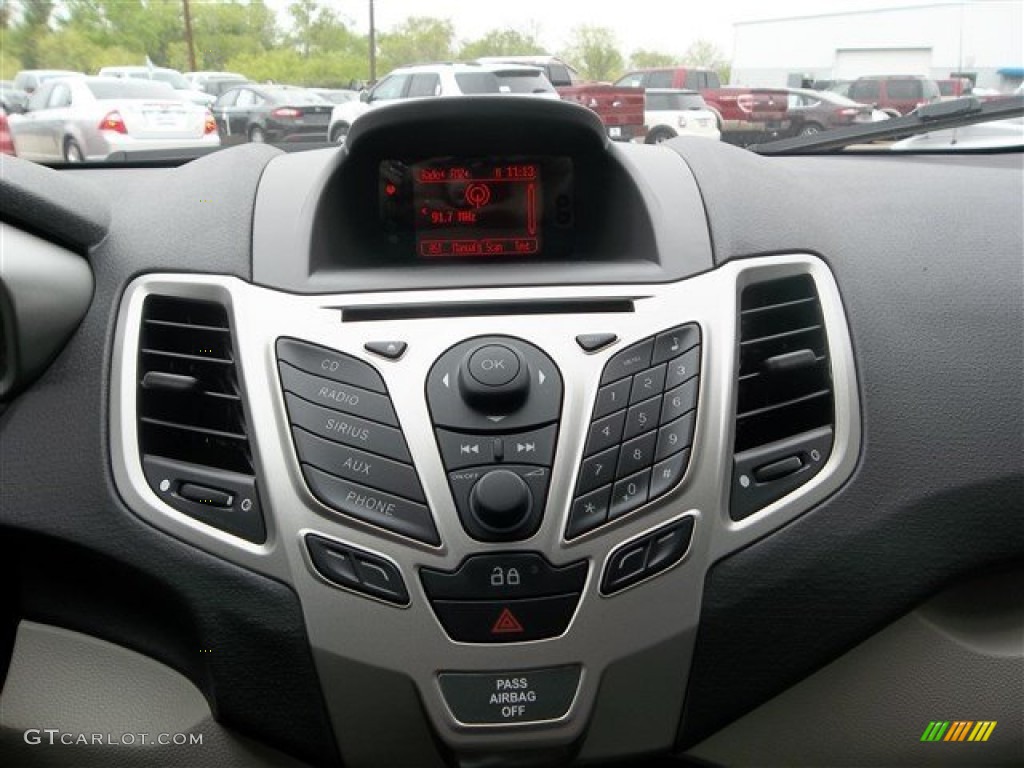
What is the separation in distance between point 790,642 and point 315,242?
4.24ft

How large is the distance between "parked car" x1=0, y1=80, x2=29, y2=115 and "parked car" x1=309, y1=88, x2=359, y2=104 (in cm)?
89

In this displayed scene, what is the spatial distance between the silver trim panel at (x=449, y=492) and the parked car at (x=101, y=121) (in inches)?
39.0

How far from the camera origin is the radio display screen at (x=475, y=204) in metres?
2.29

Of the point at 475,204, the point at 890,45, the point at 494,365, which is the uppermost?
the point at 890,45

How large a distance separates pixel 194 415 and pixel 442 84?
105 cm

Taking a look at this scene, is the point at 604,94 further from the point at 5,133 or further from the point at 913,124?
the point at 5,133

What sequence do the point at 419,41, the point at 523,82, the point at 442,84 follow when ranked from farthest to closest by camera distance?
1. the point at 419,41
2. the point at 523,82
3. the point at 442,84

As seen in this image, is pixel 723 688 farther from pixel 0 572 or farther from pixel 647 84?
pixel 647 84

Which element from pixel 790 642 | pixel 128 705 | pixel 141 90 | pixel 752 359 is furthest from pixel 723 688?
pixel 141 90

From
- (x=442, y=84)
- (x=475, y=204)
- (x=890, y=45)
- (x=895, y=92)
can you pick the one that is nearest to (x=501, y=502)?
(x=475, y=204)

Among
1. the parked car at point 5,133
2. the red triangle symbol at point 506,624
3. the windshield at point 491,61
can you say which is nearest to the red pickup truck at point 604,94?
the windshield at point 491,61

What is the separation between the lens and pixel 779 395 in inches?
82.4

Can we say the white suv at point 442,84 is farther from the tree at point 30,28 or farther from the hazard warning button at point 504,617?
the hazard warning button at point 504,617

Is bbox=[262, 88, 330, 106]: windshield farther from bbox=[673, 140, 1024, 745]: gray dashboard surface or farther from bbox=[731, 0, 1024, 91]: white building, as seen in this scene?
bbox=[731, 0, 1024, 91]: white building
